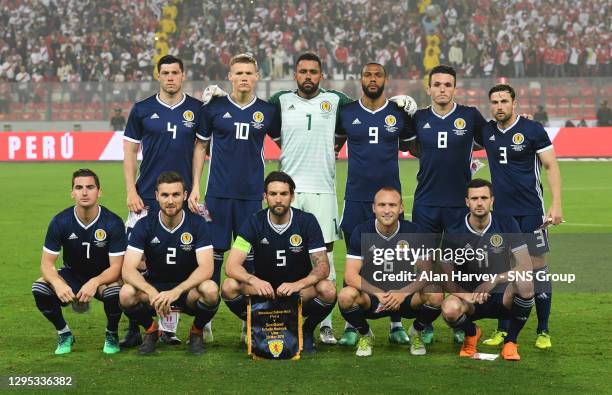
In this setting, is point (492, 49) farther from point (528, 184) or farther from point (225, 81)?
point (528, 184)

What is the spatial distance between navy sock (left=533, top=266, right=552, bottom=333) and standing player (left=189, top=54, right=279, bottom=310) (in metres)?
2.19

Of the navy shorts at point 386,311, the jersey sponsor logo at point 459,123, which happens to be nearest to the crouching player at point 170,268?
the navy shorts at point 386,311

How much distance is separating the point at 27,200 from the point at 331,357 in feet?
40.1

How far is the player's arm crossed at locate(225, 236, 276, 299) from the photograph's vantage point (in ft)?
24.0

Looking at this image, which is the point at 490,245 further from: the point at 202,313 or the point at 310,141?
the point at 202,313

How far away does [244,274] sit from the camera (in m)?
7.40

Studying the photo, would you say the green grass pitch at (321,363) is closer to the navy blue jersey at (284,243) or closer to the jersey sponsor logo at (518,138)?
the navy blue jersey at (284,243)

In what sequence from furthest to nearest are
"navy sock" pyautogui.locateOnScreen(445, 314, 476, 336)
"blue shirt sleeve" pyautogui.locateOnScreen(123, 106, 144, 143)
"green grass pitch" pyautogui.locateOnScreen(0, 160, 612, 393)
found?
"blue shirt sleeve" pyautogui.locateOnScreen(123, 106, 144, 143) < "navy sock" pyautogui.locateOnScreen(445, 314, 476, 336) < "green grass pitch" pyautogui.locateOnScreen(0, 160, 612, 393)

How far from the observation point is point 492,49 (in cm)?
3275

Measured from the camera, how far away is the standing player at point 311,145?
810 cm

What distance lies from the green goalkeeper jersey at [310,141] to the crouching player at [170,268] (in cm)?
98

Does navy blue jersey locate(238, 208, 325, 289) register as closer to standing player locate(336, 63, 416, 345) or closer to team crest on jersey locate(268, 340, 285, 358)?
team crest on jersey locate(268, 340, 285, 358)

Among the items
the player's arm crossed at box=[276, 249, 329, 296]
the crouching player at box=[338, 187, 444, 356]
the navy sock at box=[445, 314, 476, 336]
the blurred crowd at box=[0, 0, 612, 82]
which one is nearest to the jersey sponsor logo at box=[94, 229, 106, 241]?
the player's arm crossed at box=[276, 249, 329, 296]

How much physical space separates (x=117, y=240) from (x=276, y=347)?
54.3 inches
